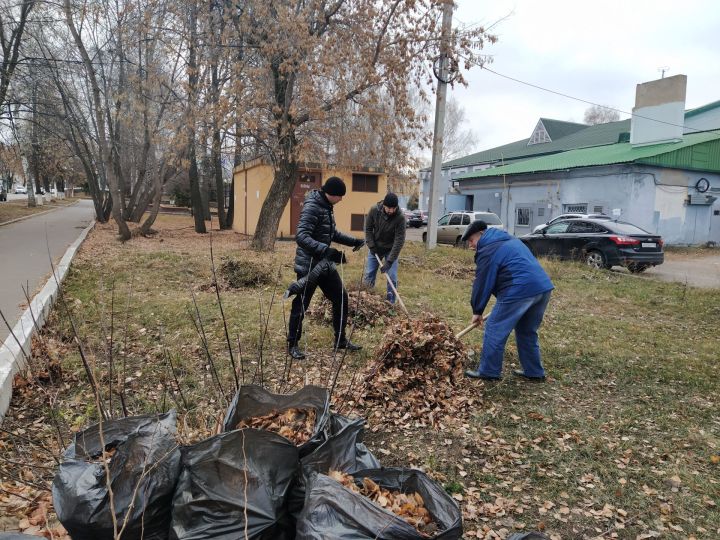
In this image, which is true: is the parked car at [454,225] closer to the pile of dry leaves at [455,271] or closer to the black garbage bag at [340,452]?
the pile of dry leaves at [455,271]

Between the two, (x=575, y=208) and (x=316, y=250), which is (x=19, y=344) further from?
(x=575, y=208)

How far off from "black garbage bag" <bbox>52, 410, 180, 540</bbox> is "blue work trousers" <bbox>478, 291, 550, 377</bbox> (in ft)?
10.1

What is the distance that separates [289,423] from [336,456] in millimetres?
475

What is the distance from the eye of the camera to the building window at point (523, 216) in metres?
25.0

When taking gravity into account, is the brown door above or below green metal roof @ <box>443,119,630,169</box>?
below

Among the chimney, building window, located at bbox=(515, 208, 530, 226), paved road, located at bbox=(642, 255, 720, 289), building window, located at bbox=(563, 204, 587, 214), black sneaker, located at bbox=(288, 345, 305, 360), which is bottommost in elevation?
black sneaker, located at bbox=(288, 345, 305, 360)

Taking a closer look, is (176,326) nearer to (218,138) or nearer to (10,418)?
(10,418)

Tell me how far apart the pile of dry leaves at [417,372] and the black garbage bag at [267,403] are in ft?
3.59

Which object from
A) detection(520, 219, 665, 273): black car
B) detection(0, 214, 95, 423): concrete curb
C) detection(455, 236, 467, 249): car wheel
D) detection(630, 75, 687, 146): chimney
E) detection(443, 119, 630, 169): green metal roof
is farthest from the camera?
detection(443, 119, 630, 169): green metal roof

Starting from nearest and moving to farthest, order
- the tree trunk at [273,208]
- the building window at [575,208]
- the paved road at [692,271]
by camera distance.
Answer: the paved road at [692,271] → the tree trunk at [273,208] → the building window at [575,208]

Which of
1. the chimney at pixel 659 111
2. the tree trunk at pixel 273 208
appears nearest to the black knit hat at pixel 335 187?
the tree trunk at pixel 273 208

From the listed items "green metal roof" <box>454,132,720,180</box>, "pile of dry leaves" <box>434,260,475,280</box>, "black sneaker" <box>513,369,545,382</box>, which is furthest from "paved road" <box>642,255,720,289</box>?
"black sneaker" <box>513,369,545,382</box>

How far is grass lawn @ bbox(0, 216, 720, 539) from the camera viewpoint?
2.95 metres

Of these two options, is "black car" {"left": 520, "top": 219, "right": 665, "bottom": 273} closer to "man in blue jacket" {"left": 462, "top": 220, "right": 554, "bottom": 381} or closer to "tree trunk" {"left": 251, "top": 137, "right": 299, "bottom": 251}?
"tree trunk" {"left": 251, "top": 137, "right": 299, "bottom": 251}
